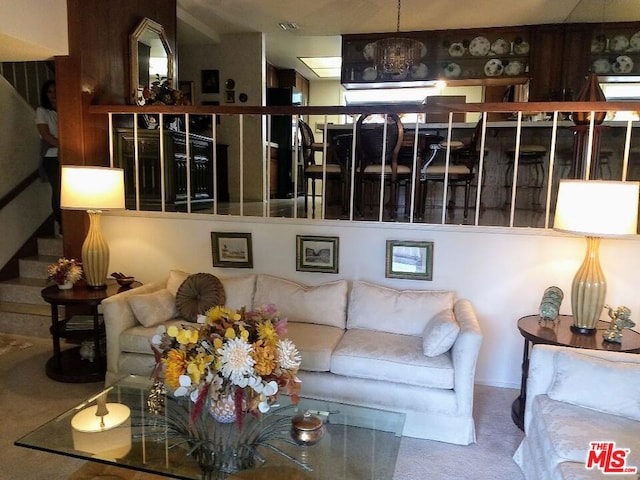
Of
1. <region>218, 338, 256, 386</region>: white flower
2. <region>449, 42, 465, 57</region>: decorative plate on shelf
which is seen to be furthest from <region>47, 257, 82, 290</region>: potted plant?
<region>449, 42, 465, 57</region>: decorative plate on shelf

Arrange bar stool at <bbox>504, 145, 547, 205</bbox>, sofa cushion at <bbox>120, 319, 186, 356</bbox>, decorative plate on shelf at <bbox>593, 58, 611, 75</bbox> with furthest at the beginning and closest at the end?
decorative plate on shelf at <bbox>593, 58, 611, 75</bbox>, bar stool at <bbox>504, 145, 547, 205</bbox>, sofa cushion at <bbox>120, 319, 186, 356</bbox>

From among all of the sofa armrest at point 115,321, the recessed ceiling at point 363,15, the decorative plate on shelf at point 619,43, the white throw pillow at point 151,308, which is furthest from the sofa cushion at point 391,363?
the decorative plate on shelf at point 619,43

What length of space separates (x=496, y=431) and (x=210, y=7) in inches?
224

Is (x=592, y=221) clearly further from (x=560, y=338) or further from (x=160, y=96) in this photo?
(x=160, y=96)

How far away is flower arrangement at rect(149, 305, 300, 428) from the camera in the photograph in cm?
168

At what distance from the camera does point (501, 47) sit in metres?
6.69

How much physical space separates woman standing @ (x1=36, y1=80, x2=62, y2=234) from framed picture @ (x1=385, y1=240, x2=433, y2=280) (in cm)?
324

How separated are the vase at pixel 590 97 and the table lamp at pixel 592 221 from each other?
83 cm

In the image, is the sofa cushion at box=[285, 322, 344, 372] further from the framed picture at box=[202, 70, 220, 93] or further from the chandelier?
the framed picture at box=[202, 70, 220, 93]

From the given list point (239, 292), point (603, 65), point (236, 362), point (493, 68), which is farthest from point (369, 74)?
point (236, 362)

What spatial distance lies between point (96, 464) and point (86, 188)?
75.0 inches

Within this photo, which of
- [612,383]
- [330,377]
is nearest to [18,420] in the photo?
[330,377]

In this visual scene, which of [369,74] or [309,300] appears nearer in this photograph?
[309,300]

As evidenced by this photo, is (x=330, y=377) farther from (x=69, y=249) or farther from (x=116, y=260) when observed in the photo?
(x=69, y=249)
